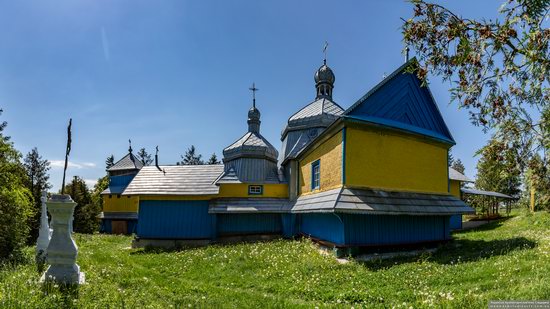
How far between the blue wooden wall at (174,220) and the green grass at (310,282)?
6.22m

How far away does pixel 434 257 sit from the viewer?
10734 millimetres

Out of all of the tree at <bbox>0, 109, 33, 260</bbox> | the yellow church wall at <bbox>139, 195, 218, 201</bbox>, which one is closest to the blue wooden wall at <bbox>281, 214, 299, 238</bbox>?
the yellow church wall at <bbox>139, 195, 218, 201</bbox>

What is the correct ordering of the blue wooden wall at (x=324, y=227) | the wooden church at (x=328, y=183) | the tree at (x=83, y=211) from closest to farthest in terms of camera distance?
the blue wooden wall at (x=324, y=227) → the wooden church at (x=328, y=183) → the tree at (x=83, y=211)

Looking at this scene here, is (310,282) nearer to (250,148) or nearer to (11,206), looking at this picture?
(11,206)

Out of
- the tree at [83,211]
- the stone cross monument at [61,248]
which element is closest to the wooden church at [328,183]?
the stone cross monument at [61,248]

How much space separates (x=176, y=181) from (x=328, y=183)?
435 inches

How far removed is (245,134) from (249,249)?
31.9 ft

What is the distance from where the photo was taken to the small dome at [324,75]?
77.1 ft

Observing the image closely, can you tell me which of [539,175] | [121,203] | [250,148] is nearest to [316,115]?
[250,148]

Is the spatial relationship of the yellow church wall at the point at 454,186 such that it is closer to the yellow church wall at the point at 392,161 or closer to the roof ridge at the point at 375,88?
the yellow church wall at the point at 392,161

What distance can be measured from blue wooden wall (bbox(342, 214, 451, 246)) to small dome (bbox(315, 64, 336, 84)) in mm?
13477

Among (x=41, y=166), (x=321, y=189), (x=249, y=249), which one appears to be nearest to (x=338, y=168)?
(x=321, y=189)

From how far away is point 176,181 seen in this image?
66.0ft

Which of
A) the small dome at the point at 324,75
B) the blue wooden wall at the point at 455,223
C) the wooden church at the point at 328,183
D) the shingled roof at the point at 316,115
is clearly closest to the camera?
the wooden church at the point at 328,183
